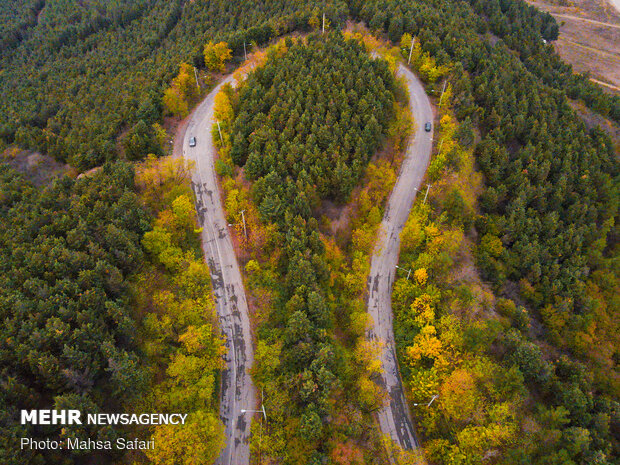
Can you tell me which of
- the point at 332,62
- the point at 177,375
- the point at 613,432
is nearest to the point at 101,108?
the point at 332,62

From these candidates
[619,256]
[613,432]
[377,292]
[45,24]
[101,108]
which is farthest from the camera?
[45,24]

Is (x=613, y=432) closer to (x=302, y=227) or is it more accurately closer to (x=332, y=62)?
(x=302, y=227)

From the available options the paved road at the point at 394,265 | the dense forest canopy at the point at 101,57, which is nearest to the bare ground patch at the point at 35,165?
the dense forest canopy at the point at 101,57

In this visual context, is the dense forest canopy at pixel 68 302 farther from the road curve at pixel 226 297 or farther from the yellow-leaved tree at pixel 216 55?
the yellow-leaved tree at pixel 216 55

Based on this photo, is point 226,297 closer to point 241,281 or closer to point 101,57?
point 241,281

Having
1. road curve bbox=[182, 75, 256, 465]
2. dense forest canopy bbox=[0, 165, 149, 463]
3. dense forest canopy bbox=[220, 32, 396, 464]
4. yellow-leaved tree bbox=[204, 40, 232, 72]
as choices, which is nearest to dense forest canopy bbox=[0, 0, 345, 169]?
yellow-leaved tree bbox=[204, 40, 232, 72]

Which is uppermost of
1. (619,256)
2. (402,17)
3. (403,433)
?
(402,17)
